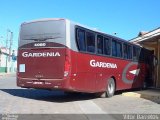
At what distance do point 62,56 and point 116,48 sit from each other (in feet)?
16.2

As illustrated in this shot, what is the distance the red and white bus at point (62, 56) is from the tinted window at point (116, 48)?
0.74m

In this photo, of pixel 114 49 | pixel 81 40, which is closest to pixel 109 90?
pixel 114 49

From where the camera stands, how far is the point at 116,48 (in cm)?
1920

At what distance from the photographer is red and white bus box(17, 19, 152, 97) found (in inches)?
588

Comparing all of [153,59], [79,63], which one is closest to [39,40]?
[79,63]

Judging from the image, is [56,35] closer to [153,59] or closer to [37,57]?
[37,57]

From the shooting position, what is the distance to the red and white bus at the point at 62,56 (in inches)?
588

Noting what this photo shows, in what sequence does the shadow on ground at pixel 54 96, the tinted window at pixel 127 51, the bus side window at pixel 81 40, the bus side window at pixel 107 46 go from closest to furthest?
the bus side window at pixel 81 40 → the shadow on ground at pixel 54 96 → the bus side window at pixel 107 46 → the tinted window at pixel 127 51

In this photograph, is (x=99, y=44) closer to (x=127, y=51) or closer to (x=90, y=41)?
(x=90, y=41)

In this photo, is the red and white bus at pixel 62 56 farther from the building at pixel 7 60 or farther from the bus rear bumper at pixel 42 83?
the building at pixel 7 60

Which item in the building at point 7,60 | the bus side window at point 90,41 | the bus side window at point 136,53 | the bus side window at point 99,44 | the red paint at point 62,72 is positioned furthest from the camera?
the building at point 7,60

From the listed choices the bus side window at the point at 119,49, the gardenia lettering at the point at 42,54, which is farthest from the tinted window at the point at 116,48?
the gardenia lettering at the point at 42,54

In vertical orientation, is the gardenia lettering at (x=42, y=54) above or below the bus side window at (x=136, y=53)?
below

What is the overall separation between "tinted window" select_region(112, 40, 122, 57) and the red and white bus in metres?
0.74
